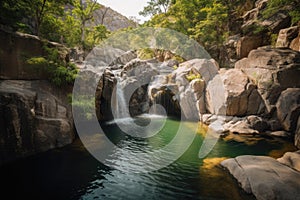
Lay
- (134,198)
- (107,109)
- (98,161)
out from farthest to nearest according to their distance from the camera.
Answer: (107,109)
(98,161)
(134,198)

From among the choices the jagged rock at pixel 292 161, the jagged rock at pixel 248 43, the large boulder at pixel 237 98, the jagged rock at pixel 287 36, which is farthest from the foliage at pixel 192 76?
the jagged rock at pixel 292 161

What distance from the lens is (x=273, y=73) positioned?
13.0m

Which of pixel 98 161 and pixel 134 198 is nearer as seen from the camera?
pixel 134 198

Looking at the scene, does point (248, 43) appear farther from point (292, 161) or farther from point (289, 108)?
point (292, 161)

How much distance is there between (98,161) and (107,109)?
25.4 feet

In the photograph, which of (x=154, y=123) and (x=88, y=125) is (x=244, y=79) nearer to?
(x=154, y=123)

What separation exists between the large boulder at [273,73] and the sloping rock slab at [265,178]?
757 centimetres

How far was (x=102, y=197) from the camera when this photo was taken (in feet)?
18.1

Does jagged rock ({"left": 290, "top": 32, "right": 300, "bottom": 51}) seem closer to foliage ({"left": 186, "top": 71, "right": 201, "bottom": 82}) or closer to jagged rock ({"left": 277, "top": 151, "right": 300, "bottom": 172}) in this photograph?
foliage ({"left": 186, "top": 71, "right": 201, "bottom": 82})

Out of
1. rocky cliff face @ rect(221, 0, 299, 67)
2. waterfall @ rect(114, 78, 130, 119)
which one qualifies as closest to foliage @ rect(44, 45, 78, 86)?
waterfall @ rect(114, 78, 130, 119)

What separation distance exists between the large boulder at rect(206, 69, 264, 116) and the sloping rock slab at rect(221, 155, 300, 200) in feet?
22.2

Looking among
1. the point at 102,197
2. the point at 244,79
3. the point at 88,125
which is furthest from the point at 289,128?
the point at 88,125

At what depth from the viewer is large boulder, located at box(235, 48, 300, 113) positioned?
42.2 feet

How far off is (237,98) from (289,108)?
9.99 ft
